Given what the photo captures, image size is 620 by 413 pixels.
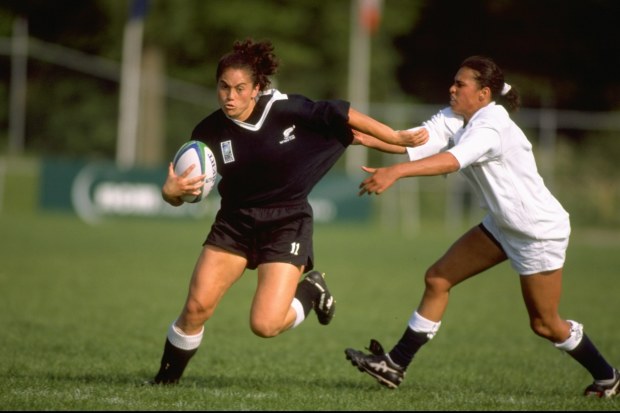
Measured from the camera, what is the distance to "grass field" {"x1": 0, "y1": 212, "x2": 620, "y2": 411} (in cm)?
636

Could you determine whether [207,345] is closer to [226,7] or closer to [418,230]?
[418,230]

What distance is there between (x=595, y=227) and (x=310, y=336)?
56.8 feet

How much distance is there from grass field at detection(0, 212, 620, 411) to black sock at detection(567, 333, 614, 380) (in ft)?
0.72

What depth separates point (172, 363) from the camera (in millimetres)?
6684

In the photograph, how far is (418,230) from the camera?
2623 cm

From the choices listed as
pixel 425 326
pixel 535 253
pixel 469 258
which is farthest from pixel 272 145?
pixel 535 253

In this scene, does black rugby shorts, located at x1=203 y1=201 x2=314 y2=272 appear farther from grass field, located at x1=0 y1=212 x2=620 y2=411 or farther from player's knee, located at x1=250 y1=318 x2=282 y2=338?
grass field, located at x1=0 y1=212 x2=620 y2=411

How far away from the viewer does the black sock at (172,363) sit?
262 inches

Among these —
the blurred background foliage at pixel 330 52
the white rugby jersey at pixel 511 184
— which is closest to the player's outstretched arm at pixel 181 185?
the white rugby jersey at pixel 511 184

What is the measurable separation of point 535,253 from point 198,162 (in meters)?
2.06

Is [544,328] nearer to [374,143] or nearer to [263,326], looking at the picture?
[374,143]

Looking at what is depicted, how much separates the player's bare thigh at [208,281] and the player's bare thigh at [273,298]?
0.18m

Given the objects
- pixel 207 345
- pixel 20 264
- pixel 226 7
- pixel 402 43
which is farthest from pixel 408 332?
pixel 402 43

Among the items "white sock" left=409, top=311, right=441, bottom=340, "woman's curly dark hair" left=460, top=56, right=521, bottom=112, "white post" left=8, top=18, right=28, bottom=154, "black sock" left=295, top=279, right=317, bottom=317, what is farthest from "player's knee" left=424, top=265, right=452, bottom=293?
"white post" left=8, top=18, right=28, bottom=154
